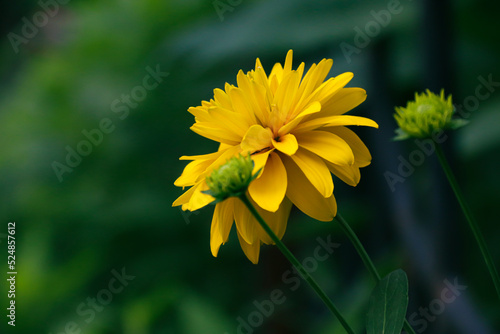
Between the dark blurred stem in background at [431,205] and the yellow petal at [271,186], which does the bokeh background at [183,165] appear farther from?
the yellow petal at [271,186]

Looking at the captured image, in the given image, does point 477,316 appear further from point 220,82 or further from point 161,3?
point 161,3

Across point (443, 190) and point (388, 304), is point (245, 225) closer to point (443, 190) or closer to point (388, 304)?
point (388, 304)

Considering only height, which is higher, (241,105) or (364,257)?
(241,105)

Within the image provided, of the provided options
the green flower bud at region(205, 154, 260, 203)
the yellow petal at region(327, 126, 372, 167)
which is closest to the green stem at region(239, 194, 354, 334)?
the green flower bud at region(205, 154, 260, 203)

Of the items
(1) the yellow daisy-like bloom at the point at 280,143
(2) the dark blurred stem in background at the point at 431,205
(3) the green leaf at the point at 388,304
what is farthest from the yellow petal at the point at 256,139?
(2) the dark blurred stem in background at the point at 431,205

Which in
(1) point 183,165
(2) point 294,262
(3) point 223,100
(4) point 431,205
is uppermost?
(1) point 183,165

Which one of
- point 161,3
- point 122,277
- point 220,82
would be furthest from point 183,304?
point 161,3

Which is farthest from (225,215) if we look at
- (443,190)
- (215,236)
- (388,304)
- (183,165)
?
(183,165)
